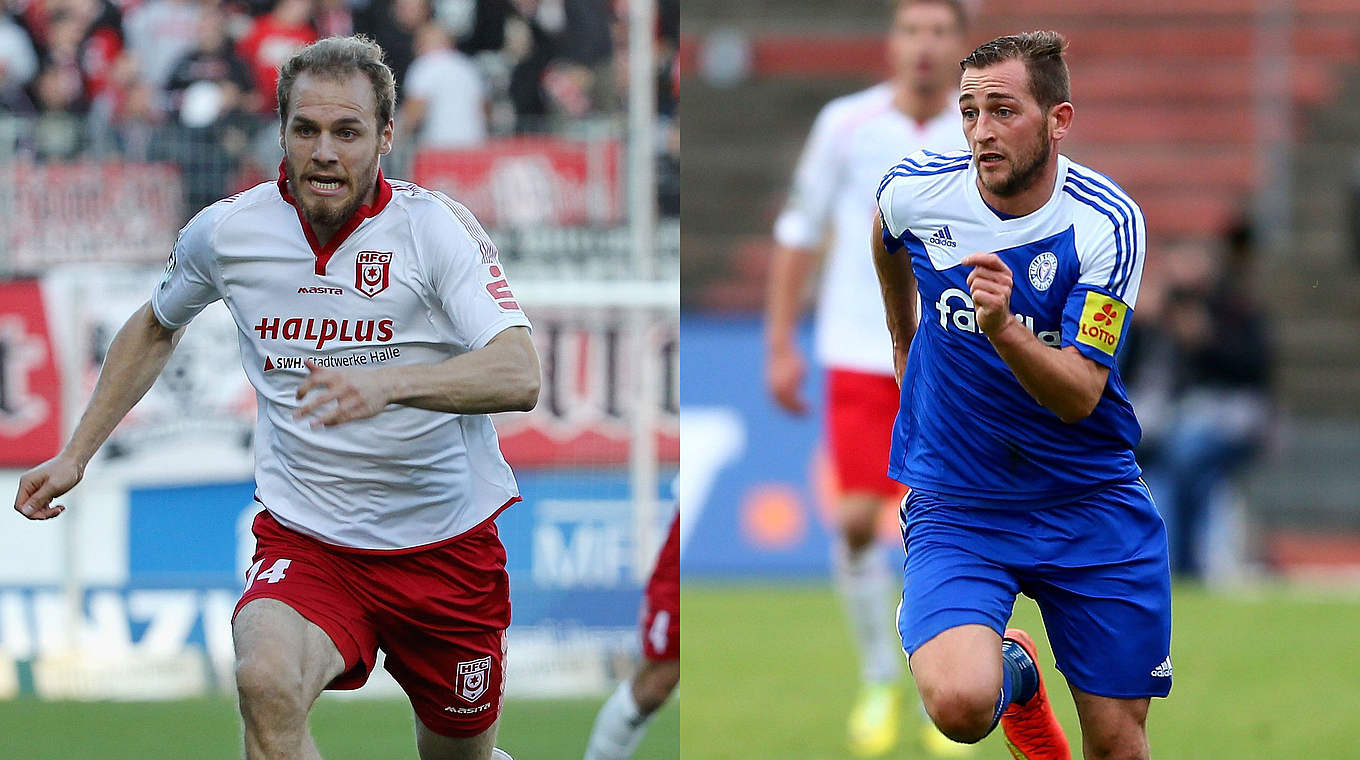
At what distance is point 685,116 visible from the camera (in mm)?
18281

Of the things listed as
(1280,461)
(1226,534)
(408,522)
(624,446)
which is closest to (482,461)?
(408,522)

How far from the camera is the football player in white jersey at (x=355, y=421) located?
4520 mm

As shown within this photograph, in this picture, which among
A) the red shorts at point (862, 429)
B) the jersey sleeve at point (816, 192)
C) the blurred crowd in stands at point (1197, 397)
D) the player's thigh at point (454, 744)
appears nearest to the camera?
the player's thigh at point (454, 744)

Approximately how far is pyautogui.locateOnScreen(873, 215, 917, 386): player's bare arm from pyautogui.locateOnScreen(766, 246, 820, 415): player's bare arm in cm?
250

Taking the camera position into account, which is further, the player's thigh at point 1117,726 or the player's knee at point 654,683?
the player's knee at point 654,683

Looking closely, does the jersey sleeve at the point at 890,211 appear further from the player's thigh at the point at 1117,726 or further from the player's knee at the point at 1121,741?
the player's knee at the point at 1121,741

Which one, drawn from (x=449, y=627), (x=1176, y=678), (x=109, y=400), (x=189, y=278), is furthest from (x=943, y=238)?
(x=1176, y=678)

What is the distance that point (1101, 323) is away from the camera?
14.8ft

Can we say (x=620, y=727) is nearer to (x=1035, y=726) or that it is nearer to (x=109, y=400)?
(x=1035, y=726)

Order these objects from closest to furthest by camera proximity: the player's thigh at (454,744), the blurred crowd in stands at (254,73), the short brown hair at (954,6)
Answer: the player's thigh at (454,744) < the short brown hair at (954,6) < the blurred crowd in stands at (254,73)

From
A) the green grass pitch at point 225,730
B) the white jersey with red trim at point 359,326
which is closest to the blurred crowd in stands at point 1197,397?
the green grass pitch at point 225,730

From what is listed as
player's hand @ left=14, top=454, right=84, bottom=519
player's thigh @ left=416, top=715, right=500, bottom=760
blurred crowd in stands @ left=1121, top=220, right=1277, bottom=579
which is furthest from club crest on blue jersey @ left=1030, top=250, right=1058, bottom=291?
blurred crowd in stands @ left=1121, top=220, right=1277, bottom=579

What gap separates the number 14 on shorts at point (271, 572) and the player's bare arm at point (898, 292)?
1.74 m

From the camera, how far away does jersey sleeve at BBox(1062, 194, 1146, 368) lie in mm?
4492
